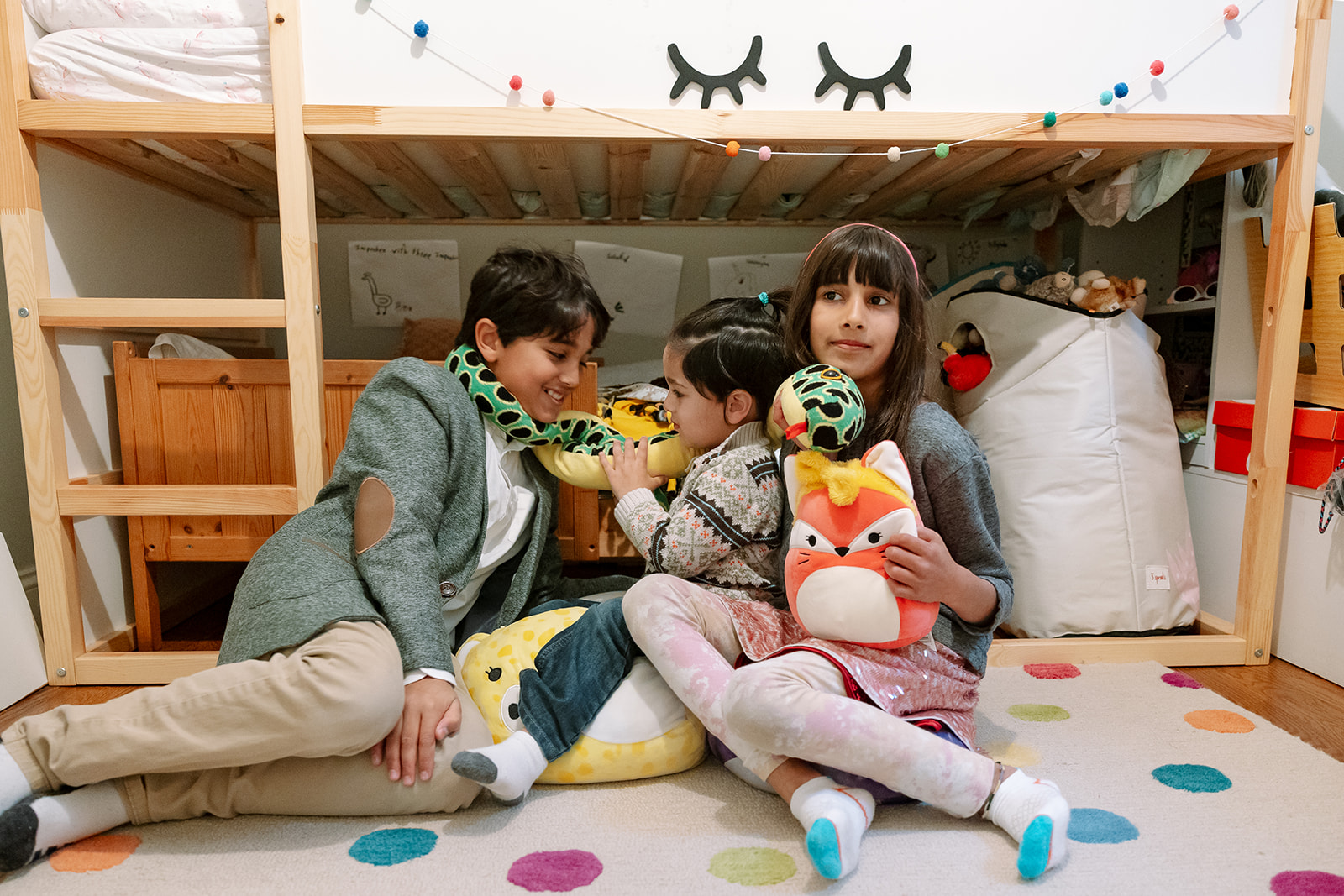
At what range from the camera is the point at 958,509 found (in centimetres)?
93

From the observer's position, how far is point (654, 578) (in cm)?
94

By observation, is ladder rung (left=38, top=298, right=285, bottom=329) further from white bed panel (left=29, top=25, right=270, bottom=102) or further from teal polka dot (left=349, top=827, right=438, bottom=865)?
teal polka dot (left=349, top=827, right=438, bottom=865)

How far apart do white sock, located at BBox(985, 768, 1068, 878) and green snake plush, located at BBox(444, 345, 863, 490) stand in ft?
1.22

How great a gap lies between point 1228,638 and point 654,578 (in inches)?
38.2

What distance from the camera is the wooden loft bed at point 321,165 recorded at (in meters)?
1.08

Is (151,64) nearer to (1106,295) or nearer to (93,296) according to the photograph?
(93,296)

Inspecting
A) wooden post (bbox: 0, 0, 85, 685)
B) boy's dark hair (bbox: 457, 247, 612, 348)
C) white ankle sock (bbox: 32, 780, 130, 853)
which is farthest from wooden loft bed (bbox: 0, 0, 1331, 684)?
white ankle sock (bbox: 32, 780, 130, 853)

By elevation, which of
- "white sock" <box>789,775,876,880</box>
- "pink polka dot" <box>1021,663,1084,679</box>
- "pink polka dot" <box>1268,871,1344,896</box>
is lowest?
"pink polka dot" <box>1021,663,1084,679</box>

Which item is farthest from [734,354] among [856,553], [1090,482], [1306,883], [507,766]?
[1306,883]

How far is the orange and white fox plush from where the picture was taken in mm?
821

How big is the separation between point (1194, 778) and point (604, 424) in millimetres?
859

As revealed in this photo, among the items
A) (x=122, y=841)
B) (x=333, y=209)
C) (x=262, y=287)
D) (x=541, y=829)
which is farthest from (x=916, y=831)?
(x=262, y=287)

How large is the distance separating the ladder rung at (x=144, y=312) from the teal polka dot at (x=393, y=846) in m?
0.69

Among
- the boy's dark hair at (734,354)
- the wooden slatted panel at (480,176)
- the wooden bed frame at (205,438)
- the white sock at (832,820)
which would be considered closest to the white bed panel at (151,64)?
the wooden slatted panel at (480,176)
